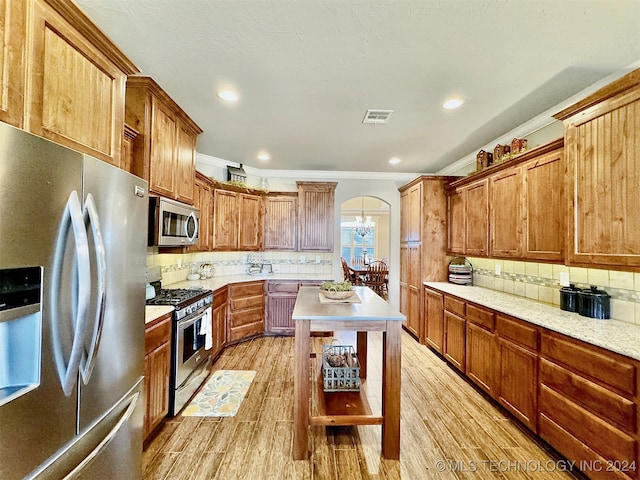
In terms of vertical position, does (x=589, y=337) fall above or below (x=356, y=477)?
above

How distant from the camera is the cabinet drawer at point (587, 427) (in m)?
1.52

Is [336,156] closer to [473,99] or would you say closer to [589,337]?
[473,99]

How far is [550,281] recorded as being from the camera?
8.93 ft

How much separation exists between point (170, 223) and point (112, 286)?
1252mm

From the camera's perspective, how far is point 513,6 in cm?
154

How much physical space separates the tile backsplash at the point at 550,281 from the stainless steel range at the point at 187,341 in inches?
134

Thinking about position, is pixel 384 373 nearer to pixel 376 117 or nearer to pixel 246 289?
pixel 376 117

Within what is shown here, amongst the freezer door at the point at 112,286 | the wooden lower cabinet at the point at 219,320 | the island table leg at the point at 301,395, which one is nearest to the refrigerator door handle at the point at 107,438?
the freezer door at the point at 112,286

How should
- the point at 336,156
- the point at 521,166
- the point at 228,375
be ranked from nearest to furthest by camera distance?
the point at 521,166 < the point at 228,375 < the point at 336,156

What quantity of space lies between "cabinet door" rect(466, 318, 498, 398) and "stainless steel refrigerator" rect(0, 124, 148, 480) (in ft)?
9.33

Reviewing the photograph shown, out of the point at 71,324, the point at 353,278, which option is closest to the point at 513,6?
the point at 71,324

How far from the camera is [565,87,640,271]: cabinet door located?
5.78 ft

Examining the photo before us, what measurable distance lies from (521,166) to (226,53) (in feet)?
9.29

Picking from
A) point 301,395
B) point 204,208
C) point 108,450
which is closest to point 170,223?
point 204,208
